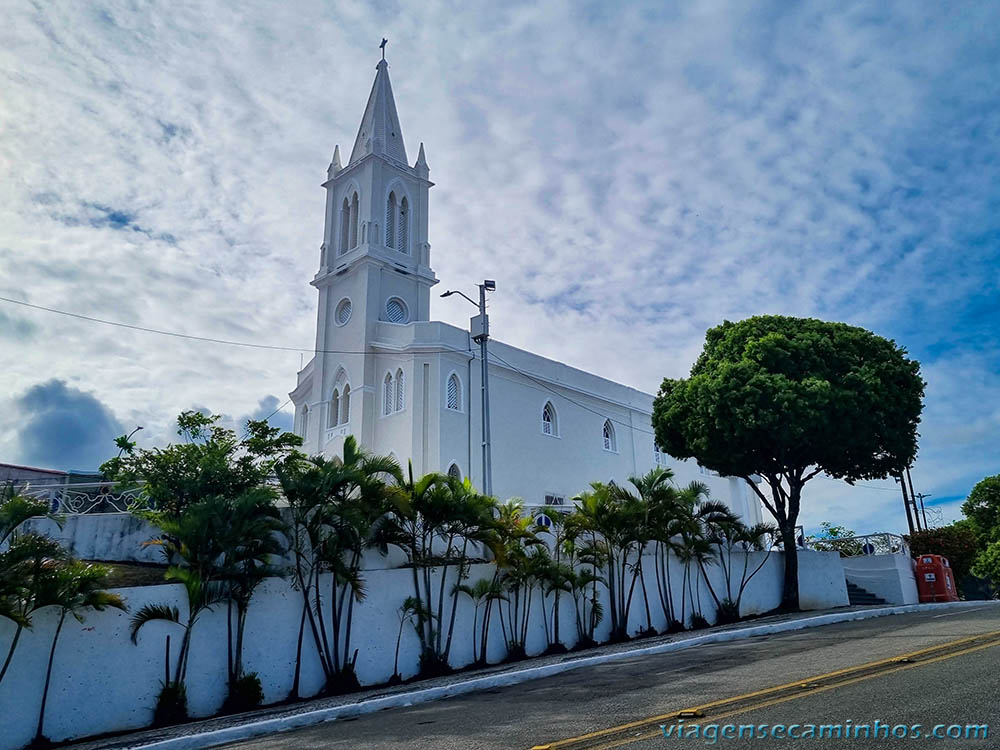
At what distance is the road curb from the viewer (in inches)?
390

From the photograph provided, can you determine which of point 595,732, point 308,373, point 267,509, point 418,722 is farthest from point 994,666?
point 308,373

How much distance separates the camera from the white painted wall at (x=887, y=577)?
950 inches

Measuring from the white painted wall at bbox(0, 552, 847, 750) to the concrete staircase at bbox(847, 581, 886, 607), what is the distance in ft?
42.6

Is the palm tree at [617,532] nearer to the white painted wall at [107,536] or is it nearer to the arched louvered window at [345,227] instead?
the white painted wall at [107,536]

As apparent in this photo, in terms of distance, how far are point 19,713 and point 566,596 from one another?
10.5m

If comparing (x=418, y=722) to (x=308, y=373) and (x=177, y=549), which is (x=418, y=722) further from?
(x=308, y=373)

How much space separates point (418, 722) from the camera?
924 cm

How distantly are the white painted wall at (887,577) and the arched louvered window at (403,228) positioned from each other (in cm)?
1995

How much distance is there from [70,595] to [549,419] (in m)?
21.4

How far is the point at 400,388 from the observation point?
27.1 m

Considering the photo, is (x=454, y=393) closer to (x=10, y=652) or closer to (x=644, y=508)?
(x=644, y=508)

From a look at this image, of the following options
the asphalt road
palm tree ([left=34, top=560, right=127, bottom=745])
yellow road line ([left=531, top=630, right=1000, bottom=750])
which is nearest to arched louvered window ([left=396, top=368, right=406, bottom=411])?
the asphalt road

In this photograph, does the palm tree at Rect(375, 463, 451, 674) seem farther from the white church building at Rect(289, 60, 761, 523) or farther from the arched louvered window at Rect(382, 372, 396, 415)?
the arched louvered window at Rect(382, 372, 396, 415)

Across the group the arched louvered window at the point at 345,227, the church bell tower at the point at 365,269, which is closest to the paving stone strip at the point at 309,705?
the church bell tower at the point at 365,269
